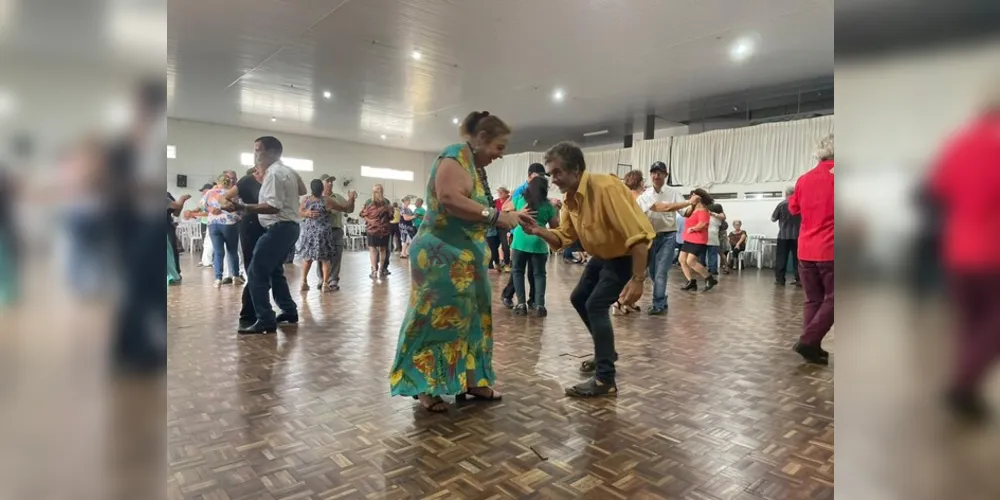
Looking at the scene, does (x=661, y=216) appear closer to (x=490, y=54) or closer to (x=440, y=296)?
(x=440, y=296)

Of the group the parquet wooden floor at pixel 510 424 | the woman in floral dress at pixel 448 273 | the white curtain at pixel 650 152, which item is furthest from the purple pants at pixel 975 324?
the white curtain at pixel 650 152

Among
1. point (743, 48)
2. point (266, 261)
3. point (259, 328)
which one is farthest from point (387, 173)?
point (259, 328)

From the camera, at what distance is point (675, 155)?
12305 millimetres

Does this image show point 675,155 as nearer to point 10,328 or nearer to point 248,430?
point 248,430

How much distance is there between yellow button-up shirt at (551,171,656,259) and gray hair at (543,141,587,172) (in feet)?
0.18

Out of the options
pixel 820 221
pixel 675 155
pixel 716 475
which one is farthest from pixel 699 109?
pixel 716 475

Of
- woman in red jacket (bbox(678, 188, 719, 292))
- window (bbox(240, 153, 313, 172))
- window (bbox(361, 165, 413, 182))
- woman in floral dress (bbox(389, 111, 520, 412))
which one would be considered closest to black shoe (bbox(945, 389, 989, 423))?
woman in floral dress (bbox(389, 111, 520, 412))

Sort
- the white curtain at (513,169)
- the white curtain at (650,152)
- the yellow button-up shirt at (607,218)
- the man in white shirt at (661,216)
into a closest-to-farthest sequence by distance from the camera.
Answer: the yellow button-up shirt at (607,218)
the man in white shirt at (661,216)
the white curtain at (650,152)
the white curtain at (513,169)

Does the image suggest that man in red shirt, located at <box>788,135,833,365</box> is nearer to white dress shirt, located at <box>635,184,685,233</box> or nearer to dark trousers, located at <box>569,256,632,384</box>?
dark trousers, located at <box>569,256,632,384</box>

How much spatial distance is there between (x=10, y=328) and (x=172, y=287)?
6.60 meters

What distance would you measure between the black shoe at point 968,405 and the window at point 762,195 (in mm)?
11672

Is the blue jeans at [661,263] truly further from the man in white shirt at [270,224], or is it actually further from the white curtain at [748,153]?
the white curtain at [748,153]

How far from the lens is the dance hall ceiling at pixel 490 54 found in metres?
6.40

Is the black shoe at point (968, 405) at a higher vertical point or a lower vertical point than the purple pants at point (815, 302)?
higher
